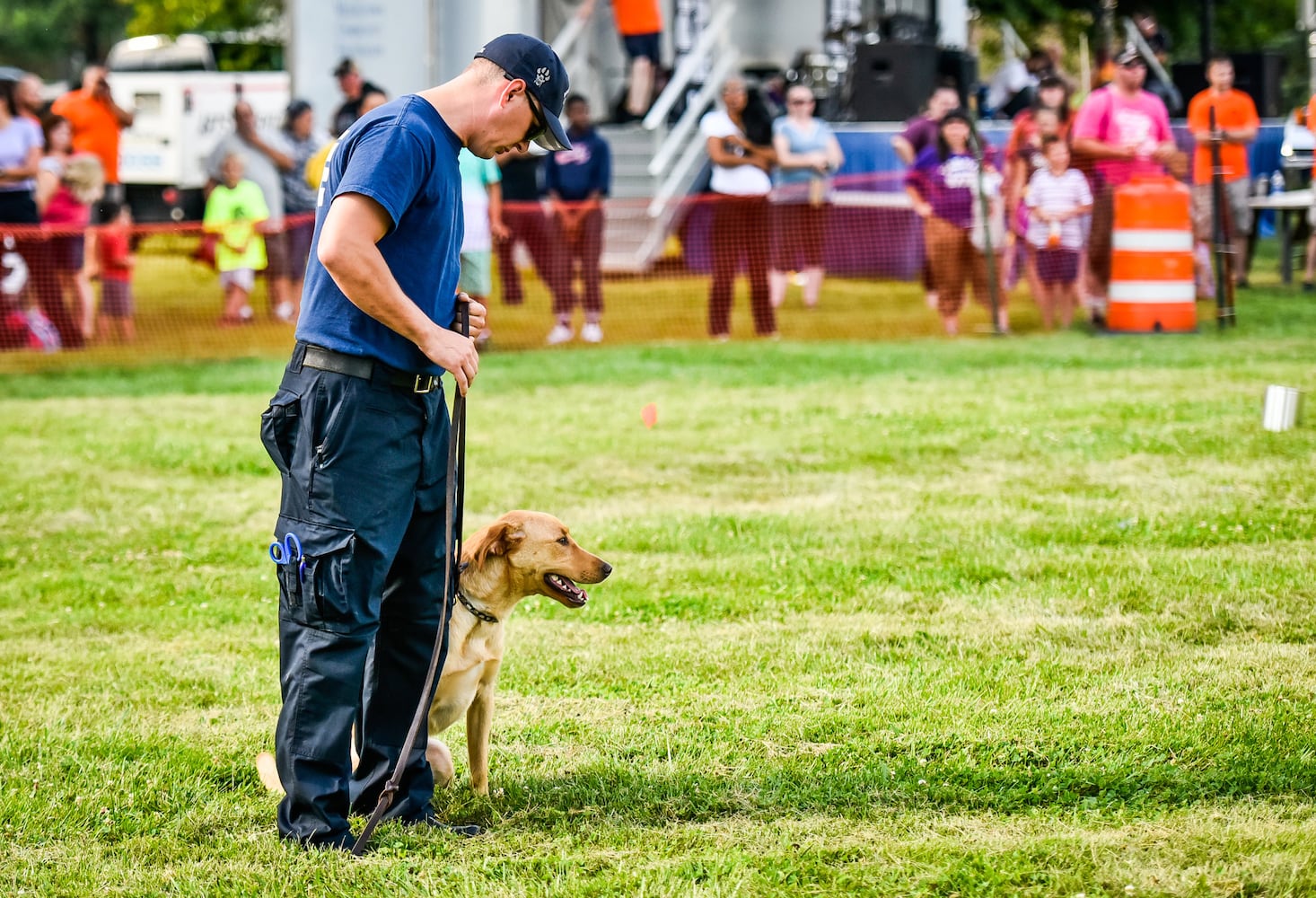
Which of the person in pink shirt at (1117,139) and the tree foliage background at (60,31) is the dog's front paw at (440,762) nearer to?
the person in pink shirt at (1117,139)

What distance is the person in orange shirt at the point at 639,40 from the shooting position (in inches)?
763

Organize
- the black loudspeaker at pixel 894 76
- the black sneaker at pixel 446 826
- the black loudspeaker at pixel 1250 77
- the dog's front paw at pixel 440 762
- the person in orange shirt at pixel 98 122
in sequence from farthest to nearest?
the black loudspeaker at pixel 1250 77, the black loudspeaker at pixel 894 76, the person in orange shirt at pixel 98 122, the dog's front paw at pixel 440 762, the black sneaker at pixel 446 826

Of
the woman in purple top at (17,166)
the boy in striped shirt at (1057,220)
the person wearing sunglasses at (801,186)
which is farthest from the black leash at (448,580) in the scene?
the person wearing sunglasses at (801,186)

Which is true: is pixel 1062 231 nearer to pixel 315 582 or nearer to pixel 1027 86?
pixel 1027 86

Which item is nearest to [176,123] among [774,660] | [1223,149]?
[1223,149]

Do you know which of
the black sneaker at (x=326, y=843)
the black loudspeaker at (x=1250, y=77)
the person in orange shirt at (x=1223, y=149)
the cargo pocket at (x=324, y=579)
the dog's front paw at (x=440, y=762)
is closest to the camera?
the cargo pocket at (x=324, y=579)

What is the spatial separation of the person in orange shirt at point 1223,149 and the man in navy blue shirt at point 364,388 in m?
12.7

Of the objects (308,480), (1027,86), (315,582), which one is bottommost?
(315,582)

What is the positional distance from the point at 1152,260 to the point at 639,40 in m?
8.56

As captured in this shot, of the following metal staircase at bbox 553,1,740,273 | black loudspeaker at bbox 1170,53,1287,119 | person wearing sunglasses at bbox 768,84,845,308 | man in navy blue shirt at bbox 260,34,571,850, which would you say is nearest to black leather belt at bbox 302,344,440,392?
man in navy blue shirt at bbox 260,34,571,850

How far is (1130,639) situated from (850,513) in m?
Result: 2.26

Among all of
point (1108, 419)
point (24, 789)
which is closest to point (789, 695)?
point (24, 789)

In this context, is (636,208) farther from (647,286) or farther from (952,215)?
(952,215)

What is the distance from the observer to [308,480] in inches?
149
